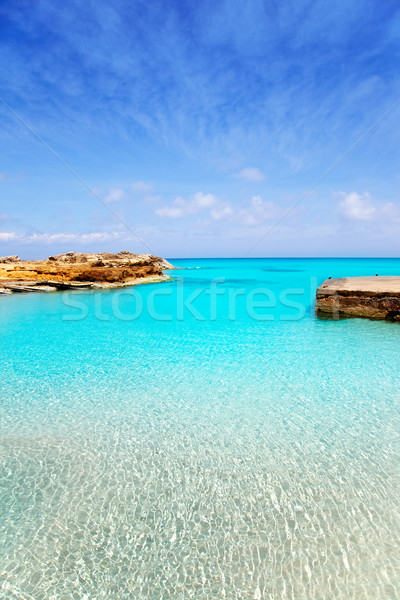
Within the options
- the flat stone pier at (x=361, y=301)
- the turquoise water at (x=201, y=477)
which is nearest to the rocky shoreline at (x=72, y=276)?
the turquoise water at (x=201, y=477)

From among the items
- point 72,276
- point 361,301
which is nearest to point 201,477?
point 361,301

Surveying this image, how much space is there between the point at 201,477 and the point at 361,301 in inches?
501

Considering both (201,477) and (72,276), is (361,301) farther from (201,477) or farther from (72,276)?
(72,276)

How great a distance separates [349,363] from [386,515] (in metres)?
5.53

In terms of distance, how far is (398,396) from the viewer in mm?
6344

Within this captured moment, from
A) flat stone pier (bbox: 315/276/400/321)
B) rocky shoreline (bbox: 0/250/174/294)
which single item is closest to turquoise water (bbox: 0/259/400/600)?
flat stone pier (bbox: 315/276/400/321)

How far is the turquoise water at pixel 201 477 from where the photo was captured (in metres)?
2.84

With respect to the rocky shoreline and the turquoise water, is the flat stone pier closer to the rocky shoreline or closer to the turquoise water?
the turquoise water

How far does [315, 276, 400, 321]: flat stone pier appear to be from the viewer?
13.3 metres

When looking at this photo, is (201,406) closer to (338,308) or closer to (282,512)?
(282,512)

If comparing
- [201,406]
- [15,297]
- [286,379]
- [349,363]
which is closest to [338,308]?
[349,363]

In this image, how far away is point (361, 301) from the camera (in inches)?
551

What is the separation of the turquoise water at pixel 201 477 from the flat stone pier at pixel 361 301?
196 inches

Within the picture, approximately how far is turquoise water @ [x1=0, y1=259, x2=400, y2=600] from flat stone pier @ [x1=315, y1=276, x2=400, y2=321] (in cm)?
498
